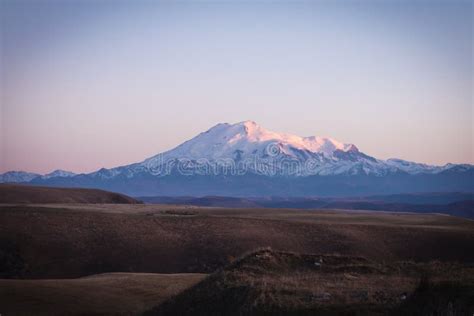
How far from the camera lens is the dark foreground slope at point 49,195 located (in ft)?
355

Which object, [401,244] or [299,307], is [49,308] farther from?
[401,244]

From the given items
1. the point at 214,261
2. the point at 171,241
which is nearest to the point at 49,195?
the point at 171,241

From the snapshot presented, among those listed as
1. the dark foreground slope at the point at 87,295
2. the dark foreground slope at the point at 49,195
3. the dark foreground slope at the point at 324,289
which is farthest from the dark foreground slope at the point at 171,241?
the dark foreground slope at the point at 49,195

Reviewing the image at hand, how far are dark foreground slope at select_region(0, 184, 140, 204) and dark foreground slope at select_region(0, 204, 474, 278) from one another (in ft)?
122

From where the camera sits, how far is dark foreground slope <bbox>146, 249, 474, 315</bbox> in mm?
20547

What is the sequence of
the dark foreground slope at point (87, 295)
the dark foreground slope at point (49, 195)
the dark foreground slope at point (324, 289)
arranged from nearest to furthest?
the dark foreground slope at point (324, 289)
the dark foreground slope at point (87, 295)
the dark foreground slope at point (49, 195)

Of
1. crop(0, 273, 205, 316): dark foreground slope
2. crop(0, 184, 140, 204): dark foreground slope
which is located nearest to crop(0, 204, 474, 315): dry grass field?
crop(0, 273, 205, 316): dark foreground slope

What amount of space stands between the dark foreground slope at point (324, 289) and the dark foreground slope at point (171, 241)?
29811 mm

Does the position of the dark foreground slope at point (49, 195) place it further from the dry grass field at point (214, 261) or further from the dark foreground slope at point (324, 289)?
the dark foreground slope at point (324, 289)

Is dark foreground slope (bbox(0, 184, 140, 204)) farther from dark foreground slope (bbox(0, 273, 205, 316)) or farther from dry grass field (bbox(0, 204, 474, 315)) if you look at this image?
dark foreground slope (bbox(0, 273, 205, 316))

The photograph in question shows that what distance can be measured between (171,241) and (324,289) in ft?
139

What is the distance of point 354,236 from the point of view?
221ft

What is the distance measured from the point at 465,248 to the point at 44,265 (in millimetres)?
42842

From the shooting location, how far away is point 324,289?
77.0 feet
